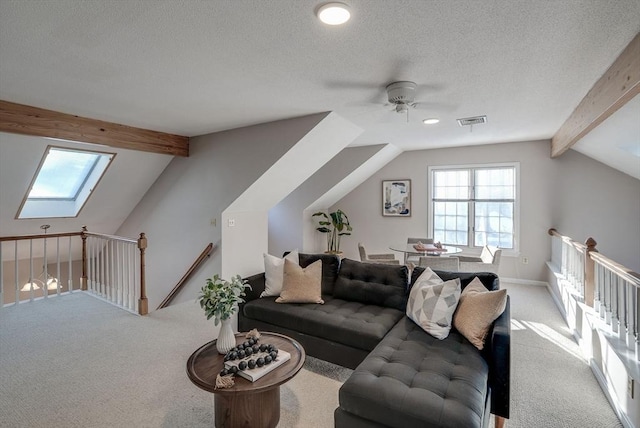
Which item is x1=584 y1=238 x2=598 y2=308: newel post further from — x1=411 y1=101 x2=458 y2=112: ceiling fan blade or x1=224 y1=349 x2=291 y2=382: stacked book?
x1=224 y1=349 x2=291 y2=382: stacked book

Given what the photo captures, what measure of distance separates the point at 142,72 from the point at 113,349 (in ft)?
8.54

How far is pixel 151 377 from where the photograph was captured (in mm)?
2645

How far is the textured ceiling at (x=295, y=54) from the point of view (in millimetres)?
1662

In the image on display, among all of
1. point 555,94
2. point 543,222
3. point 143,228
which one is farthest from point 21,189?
point 543,222

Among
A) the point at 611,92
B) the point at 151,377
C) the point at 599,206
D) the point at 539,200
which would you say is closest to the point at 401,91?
the point at 611,92

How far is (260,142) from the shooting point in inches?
158

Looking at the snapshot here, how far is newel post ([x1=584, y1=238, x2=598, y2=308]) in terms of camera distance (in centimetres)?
317

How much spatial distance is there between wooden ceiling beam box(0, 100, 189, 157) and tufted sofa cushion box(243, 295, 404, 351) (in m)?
2.66

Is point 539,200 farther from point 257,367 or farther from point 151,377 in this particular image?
point 151,377

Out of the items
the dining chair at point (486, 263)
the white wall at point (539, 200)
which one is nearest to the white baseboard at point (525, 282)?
the white wall at point (539, 200)

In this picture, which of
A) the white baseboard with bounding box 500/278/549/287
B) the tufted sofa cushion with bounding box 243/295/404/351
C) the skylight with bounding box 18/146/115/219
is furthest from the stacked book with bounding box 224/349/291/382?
the white baseboard with bounding box 500/278/549/287

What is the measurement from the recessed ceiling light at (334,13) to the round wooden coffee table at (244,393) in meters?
2.01

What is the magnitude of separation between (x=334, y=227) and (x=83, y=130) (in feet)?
15.4

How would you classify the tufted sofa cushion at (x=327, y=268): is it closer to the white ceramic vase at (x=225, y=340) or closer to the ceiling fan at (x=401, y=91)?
the white ceramic vase at (x=225, y=340)
